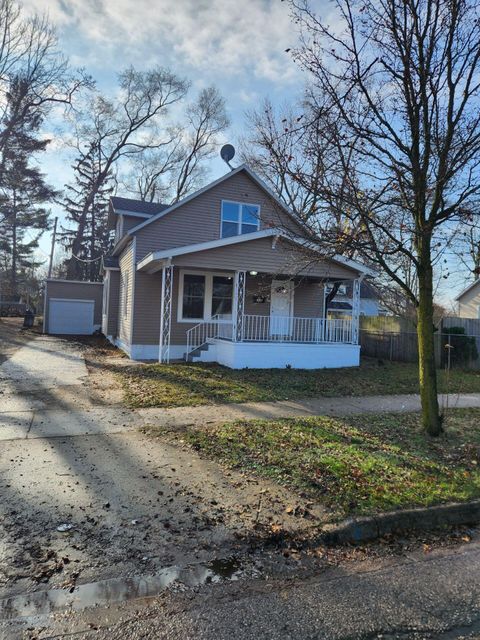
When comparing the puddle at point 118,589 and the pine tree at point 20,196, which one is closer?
the puddle at point 118,589

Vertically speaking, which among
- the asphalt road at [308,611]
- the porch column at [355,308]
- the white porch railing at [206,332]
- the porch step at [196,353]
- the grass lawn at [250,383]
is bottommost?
the asphalt road at [308,611]

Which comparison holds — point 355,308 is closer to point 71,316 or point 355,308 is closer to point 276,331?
point 276,331

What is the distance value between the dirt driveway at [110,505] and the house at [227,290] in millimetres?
6797

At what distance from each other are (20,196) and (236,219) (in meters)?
29.9

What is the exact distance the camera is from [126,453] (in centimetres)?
533

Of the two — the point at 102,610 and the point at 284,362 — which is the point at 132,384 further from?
the point at 102,610

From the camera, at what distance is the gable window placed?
15844mm

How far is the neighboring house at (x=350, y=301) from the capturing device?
105ft

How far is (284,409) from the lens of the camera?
26.3 ft

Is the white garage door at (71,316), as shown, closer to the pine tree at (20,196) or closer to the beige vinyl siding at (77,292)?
the beige vinyl siding at (77,292)

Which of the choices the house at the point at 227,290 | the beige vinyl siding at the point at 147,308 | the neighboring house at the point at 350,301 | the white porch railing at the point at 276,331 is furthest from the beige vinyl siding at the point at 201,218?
the neighboring house at the point at 350,301

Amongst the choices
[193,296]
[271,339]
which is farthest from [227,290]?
[271,339]

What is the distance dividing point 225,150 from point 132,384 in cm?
1280

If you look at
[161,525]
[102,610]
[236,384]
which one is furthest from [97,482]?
[236,384]
